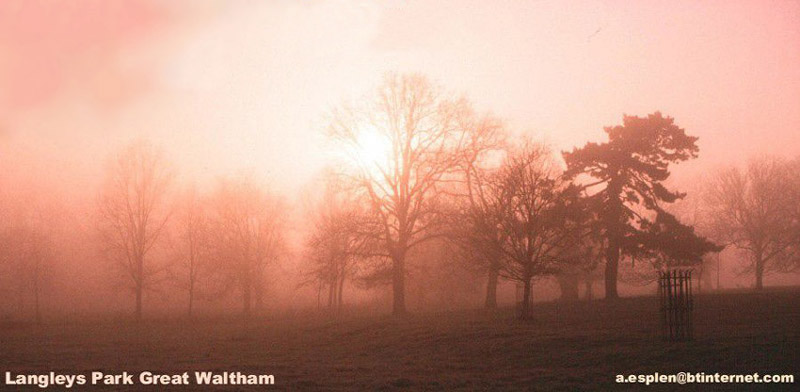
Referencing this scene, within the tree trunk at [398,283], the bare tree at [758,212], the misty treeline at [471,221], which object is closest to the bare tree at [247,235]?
the misty treeline at [471,221]

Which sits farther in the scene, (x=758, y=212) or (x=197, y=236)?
(x=197, y=236)

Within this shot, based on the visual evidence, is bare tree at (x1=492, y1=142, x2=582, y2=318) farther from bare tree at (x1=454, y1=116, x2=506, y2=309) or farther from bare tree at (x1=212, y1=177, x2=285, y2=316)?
bare tree at (x1=212, y1=177, x2=285, y2=316)

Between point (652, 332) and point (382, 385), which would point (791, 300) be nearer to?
point (652, 332)

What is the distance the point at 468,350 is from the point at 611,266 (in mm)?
20509

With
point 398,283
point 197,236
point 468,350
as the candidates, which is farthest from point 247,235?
point 468,350

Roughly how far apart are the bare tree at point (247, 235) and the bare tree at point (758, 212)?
1676 inches

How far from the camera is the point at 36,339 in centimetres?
3058

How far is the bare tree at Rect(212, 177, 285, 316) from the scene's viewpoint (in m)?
58.5

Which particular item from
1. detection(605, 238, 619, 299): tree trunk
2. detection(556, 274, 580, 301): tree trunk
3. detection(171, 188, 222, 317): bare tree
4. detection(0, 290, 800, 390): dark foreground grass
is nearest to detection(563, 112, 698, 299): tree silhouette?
detection(605, 238, 619, 299): tree trunk

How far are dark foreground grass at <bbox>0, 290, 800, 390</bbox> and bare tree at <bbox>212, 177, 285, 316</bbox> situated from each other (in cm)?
2377

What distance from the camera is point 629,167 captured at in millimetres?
38781

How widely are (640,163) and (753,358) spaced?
2341 centimetres

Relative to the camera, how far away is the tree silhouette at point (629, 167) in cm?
3816

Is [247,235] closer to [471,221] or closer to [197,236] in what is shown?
[197,236]
